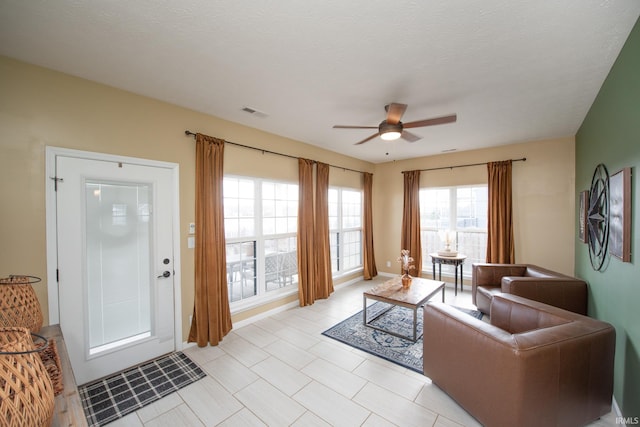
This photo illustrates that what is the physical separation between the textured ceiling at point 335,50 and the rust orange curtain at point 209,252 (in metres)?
0.62

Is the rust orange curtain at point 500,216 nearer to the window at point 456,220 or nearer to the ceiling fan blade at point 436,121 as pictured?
the window at point 456,220

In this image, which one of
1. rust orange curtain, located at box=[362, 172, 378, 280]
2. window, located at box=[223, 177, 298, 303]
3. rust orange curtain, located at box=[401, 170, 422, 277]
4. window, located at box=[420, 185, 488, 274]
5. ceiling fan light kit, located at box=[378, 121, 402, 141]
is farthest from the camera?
rust orange curtain, located at box=[362, 172, 378, 280]

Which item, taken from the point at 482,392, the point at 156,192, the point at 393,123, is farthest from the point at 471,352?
the point at 156,192

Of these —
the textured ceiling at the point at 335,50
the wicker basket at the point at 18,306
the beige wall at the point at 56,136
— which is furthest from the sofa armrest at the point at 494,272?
the wicker basket at the point at 18,306

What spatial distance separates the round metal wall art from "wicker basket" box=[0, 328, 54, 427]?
3804 millimetres

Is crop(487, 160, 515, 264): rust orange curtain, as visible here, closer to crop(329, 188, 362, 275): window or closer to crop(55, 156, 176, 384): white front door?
crop(329, 188, 362, 275): window

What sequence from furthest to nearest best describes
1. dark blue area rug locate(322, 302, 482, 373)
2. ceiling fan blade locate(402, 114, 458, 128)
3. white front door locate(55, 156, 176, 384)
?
1. dark blue area rug locate(322, 302, 482, 373)
2. ceiling fan blade locate(402, 114, 458, 128)
3. white front door locate(55, 156, 176, 384)

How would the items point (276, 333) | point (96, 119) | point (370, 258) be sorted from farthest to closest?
point (370, 258), point (276, 333), point (96, 119)

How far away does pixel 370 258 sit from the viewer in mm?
6070

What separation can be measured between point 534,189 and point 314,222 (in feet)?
12.7

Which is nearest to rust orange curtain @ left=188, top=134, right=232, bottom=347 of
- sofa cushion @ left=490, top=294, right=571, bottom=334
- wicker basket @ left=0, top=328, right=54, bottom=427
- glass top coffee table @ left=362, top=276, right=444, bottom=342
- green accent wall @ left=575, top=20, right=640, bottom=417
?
glass top coffee table @ left=362, top=276, right=444, bottom=342

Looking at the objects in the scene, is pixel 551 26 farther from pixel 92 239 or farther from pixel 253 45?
pixel 92 239

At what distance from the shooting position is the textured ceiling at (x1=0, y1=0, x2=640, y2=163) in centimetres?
158

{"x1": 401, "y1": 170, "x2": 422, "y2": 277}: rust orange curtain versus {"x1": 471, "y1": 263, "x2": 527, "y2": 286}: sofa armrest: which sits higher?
{"x1": 401, "y1": 170, "x2": 422, "y2": 277}: rust orange curtain
